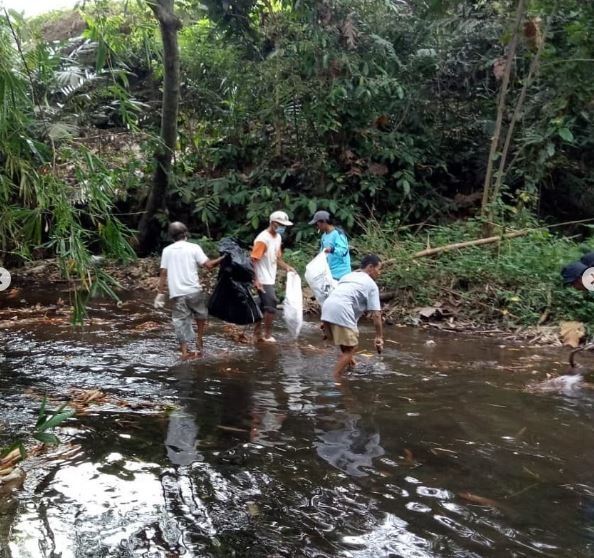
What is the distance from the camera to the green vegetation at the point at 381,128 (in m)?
11.7

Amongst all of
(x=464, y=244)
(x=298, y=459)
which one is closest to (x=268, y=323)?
(x=464, y=244)

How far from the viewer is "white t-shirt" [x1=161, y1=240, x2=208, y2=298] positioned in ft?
26.2

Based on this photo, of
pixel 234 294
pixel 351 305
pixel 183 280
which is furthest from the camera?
pixel 234 294

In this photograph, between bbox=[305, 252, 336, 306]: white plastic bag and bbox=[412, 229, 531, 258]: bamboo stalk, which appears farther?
bbox=[412, 229, 531, 258]: bamboo stalk

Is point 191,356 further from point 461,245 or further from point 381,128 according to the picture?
point 381,128

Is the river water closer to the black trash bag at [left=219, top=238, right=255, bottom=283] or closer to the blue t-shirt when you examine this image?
the black trash bag at [left=219, top=238, right=255, bottom=283]

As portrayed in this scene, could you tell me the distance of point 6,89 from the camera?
4.31 m

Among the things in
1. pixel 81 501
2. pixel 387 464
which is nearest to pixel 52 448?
pixel 81 501

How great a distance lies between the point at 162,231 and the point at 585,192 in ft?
31.9

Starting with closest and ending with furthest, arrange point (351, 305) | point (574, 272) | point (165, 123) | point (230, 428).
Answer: point (230, 428) → point (574, 272) → point (351, 305) → point (165, 123)

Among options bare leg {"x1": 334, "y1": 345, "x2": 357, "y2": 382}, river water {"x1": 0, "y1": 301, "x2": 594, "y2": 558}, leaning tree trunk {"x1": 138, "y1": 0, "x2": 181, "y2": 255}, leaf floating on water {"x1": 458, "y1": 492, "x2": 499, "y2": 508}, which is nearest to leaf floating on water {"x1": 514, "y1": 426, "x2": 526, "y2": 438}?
river water {"x1": 0, "y1": 301, "x2": 594, "y2": 558}

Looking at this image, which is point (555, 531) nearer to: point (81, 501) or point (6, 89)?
point (81, 501)

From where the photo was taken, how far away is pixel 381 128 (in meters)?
15.4

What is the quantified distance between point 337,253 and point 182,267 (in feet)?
7.35
